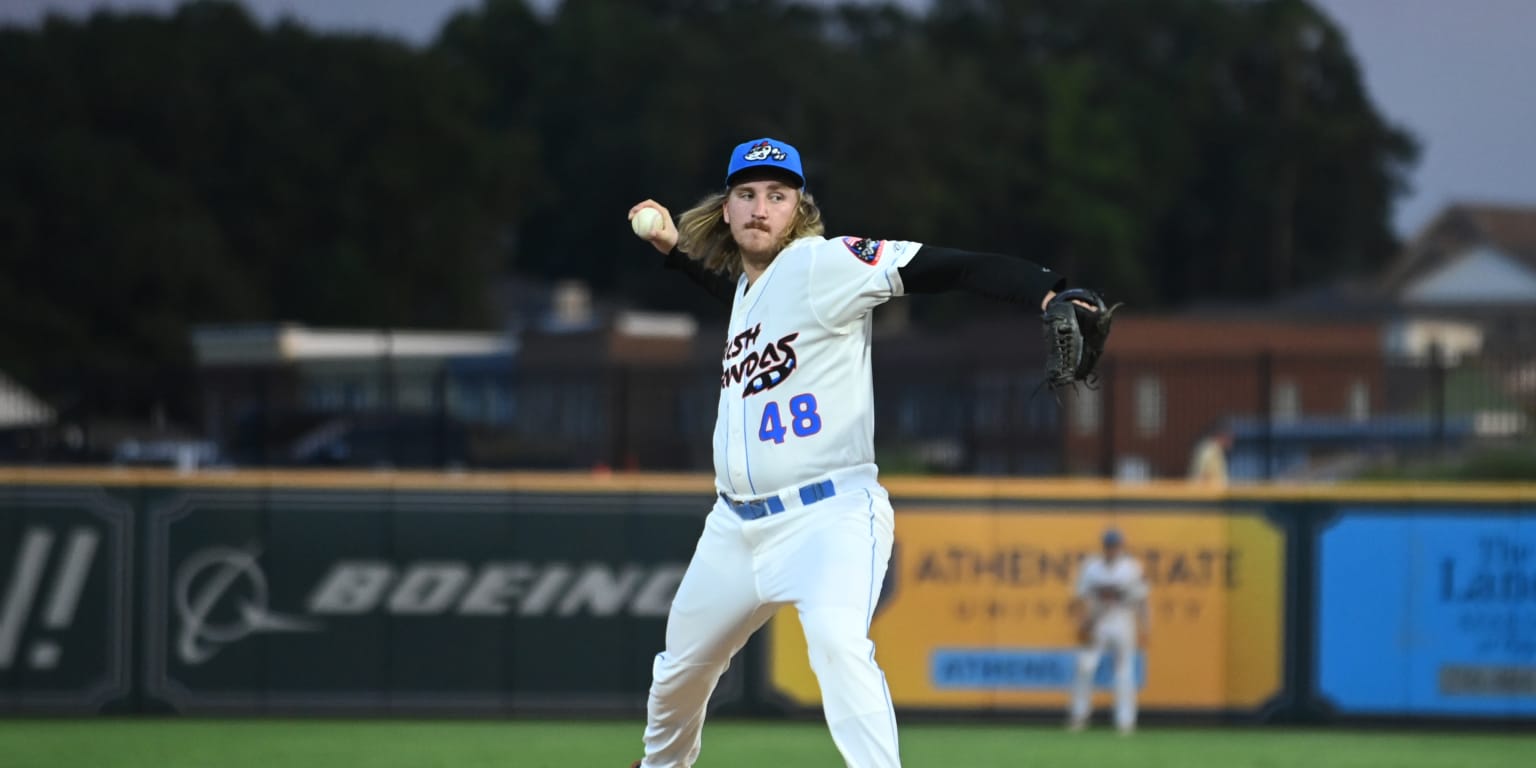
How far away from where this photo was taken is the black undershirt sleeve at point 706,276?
7176mm

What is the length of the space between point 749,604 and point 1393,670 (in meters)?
9.63

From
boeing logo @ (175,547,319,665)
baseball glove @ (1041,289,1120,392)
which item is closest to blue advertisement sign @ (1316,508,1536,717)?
boeing logo @ (175,547,319,665)

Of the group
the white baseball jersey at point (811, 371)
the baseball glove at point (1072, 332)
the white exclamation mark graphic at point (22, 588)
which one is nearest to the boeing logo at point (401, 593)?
the white exclamation mark graphic at point (22, 588)

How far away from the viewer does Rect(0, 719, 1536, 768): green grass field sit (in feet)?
37.5

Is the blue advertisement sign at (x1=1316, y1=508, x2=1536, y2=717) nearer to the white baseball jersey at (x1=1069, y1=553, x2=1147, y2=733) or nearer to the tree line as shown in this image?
the white baseball jersey at (x1=1069, y1=553, x2=1147, y2=733)

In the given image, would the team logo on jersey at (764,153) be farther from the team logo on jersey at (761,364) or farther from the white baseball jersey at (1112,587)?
the white baseball jersey at (1112,587)

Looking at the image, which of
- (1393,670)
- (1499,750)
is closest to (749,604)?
(1499,750)

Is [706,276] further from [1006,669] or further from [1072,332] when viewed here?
[1006,669]

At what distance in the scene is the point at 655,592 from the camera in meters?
14.7

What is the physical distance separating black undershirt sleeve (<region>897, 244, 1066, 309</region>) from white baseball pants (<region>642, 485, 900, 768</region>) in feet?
2.30

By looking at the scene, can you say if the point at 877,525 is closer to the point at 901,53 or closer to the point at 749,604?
the point at 749,604

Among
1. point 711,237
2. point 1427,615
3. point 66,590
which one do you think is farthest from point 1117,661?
point 711,237

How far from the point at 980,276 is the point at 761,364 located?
80 centimetres

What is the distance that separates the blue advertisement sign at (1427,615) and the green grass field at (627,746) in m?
0.35
